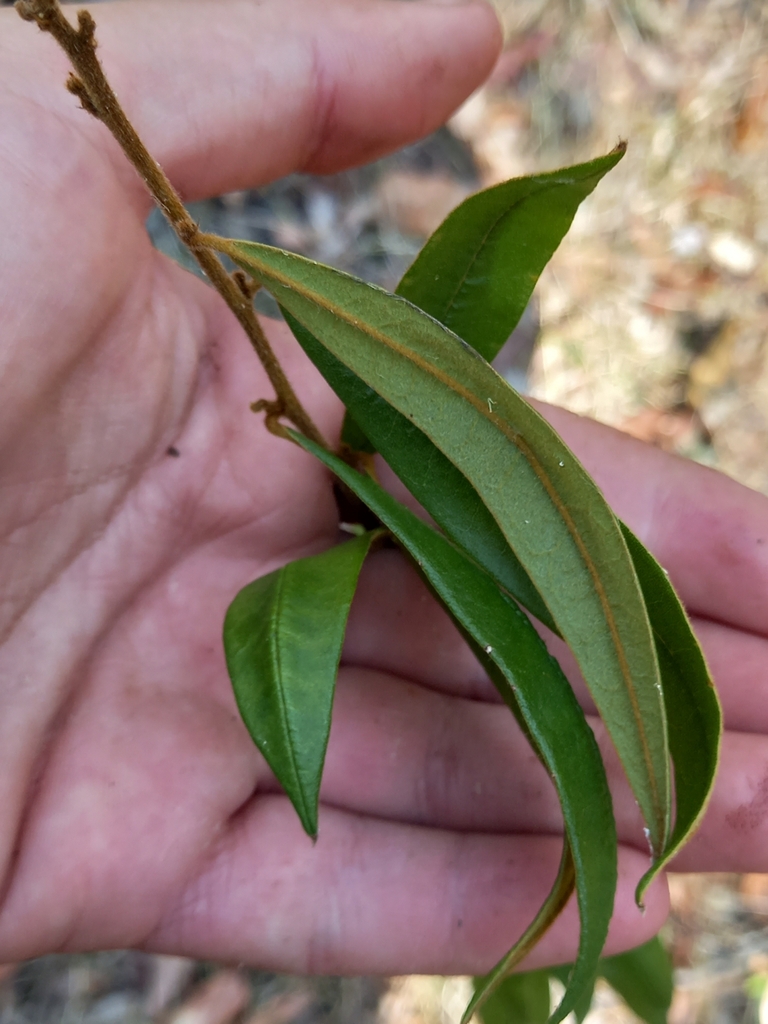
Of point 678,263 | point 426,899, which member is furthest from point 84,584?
point 678,263

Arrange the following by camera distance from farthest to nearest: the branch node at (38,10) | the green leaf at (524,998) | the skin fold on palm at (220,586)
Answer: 1. the green leaf at (524,998)
2. the skin fold on palm at (220,586)
3. the branch node at (38,10)

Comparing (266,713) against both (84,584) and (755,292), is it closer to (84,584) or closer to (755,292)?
(84,584)

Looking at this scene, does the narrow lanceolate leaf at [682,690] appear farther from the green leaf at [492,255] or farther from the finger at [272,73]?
the finger at [272,73]

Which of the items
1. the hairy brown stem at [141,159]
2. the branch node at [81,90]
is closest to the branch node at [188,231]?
the hairy brown stem at [141,159]

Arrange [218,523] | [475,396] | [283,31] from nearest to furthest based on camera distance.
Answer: [475,396]
[283,31]
[218,523]

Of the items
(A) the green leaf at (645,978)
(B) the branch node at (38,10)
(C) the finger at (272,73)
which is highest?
(C) the finger at (272,73)

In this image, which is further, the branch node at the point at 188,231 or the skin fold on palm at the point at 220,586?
the skin fold on palm at the point at 220,586

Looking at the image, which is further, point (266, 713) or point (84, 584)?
point (84, 584)

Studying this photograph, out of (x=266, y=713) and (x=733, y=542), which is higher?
(x=733, y=542)
